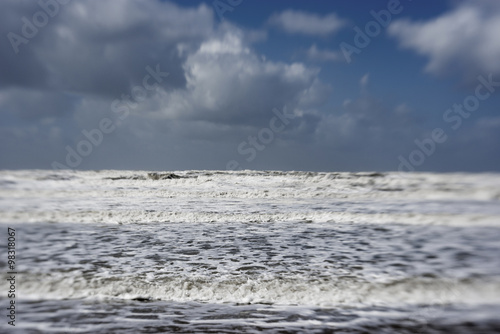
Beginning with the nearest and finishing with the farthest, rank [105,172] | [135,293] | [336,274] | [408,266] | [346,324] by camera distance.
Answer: [346,324] → [135,293] → [336,274] → [408,266] → [105,172]

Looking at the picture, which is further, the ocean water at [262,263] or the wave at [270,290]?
the wave at [270,290]

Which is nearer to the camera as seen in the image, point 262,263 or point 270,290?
point 270,290

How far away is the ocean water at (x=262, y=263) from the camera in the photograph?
262 cm

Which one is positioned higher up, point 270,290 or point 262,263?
point 262,263

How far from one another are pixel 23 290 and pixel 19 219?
456 centimetres

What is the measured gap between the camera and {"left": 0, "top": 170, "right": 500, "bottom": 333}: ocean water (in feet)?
8.59

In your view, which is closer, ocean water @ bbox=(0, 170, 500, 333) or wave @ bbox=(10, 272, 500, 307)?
ocean water @ bbox=(0, 170, 500, 333)

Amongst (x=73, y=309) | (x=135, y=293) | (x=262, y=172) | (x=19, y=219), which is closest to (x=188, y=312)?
(x=135, y=293)

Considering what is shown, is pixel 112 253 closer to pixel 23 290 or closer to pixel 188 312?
pixel 23 290

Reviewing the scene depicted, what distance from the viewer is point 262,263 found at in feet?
13.5

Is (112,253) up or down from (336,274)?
up

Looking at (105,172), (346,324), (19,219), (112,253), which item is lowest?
(346,324)

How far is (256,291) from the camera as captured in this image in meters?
3.20

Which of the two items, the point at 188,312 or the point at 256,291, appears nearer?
the point at 188,312
